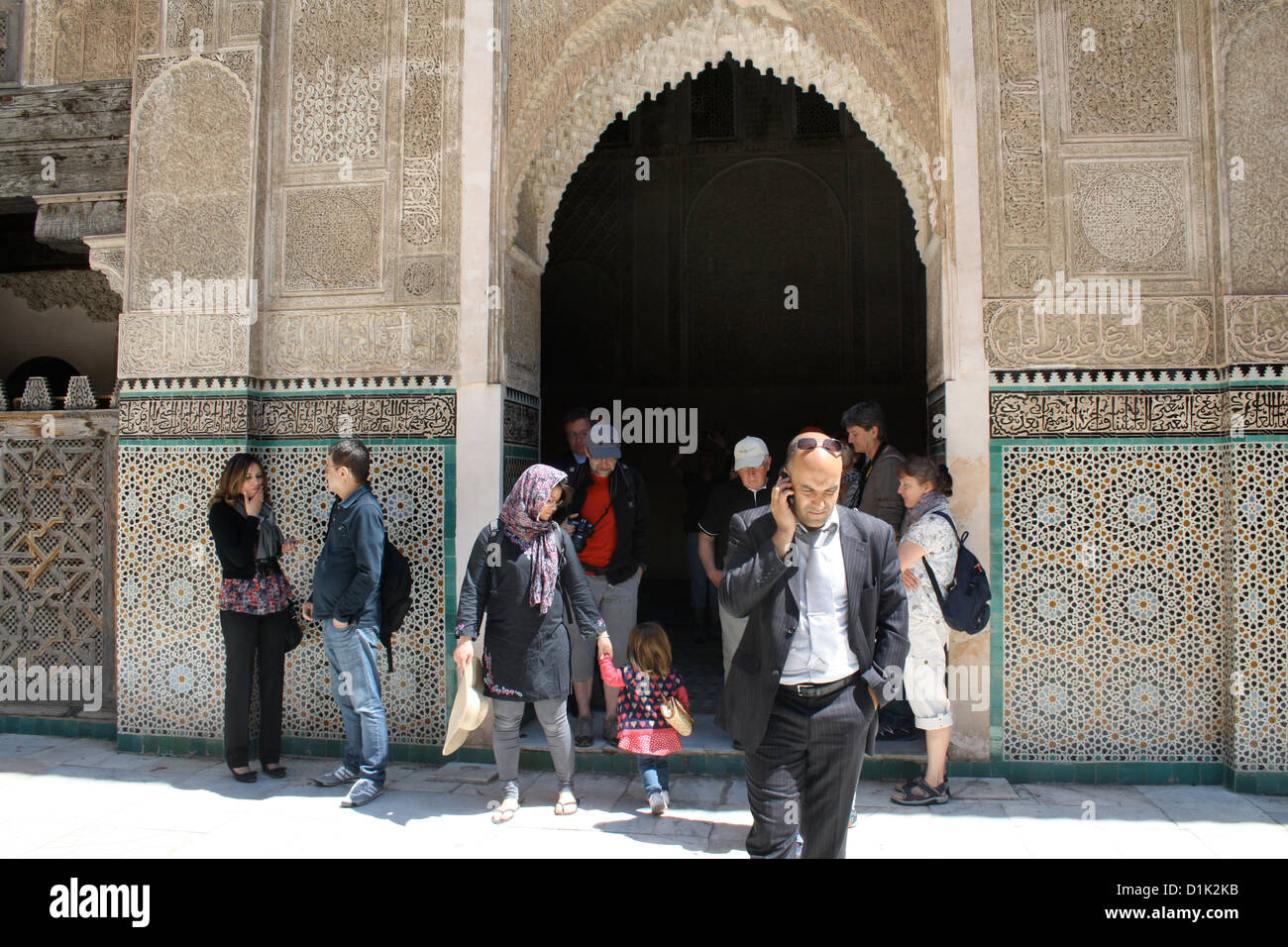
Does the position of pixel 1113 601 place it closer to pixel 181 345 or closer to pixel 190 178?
pixel 181 345

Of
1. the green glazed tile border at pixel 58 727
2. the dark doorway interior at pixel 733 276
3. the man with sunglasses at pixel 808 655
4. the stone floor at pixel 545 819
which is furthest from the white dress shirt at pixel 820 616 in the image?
the dark doorway interior at pixel 733 276

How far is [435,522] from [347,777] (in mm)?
1086

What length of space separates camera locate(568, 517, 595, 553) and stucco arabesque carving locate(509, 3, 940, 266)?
1.34m

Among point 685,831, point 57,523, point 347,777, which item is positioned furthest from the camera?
point 57,523

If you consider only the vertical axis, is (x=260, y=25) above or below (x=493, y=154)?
above

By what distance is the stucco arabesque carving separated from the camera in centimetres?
405

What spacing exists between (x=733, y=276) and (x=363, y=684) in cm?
608

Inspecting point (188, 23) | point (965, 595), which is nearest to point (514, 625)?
point (965, 595)

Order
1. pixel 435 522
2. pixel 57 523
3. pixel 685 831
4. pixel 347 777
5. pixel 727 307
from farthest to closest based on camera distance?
pixel 727 307, pixel 57 523, pixel 435 522, pixel 347 777, pixel 685 831

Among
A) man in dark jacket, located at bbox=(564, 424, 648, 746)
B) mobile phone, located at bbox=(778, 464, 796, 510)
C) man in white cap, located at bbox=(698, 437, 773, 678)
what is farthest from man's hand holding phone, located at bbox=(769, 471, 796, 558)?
man in dark jacket, located at bbox=(564, 424, 648, 746)

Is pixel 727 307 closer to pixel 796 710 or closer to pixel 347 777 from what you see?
pixel 347 777

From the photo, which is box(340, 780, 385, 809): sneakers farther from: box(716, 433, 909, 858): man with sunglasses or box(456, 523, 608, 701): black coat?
box(716, 433, 909, 858): man with sunglasses

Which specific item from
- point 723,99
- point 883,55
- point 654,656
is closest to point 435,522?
point 654,656

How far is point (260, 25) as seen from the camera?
4.11 metres
